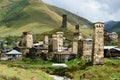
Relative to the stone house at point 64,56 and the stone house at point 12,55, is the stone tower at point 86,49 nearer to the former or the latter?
the stone house at point 64,56

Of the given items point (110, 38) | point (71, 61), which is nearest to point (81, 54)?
point (71, 61)

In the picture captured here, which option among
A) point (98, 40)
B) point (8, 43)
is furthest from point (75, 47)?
point (8, 43)

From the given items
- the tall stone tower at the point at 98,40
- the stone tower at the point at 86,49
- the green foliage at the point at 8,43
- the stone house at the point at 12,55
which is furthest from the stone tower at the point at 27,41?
the green foliage at the point at 8,43

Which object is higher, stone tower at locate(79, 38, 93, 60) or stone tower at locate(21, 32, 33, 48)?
stone tower at locate(21, 32, 33, 48)

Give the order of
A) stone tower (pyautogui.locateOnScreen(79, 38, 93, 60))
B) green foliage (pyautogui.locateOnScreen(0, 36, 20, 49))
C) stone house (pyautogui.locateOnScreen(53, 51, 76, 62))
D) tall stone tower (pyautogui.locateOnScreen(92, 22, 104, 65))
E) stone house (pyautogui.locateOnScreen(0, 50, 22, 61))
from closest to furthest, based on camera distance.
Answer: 1. tall stone tower (pyautogui.locateOnScreen(92, 22, 104, 65))
2. stone tower (pyautogui.locateOnScreen(79, 38, 93, 60))
3. stone house (pyautogui.locateOnScreen(53, 51, 76, 62))
4. stone house (pyautogui.locateOnScreen(0, 50, 22, 61))
5. green foliage (pyautogui.locateOnScreen(0, 36, 20, 49))

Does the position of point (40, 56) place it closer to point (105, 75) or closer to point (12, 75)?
point (105, 75)

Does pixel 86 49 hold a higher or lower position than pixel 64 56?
higher

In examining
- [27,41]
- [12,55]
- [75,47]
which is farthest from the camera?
[27,41]

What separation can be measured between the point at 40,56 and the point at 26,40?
10.4 meters

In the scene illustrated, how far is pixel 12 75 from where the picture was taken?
114ft

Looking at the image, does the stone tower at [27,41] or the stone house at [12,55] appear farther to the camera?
the stone tower at [27,41]

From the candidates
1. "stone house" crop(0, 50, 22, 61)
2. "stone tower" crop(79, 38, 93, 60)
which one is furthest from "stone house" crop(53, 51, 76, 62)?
"stone house" crop(0, 50, 22, 61)

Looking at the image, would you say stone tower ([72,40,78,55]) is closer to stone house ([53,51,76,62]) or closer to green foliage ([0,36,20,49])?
stone house ([53,51,76,62])

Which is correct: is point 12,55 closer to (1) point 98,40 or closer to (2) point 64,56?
(2) point 64,56
